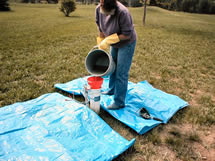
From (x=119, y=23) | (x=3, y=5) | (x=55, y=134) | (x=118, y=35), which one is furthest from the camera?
(x=3, y=5)

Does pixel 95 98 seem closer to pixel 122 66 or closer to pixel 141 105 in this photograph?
pixel 122 66

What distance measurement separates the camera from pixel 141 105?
2.94 metres

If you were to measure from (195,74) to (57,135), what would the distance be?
3.97 metres

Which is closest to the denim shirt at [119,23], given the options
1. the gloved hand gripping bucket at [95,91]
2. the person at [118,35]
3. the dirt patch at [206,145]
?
the person at [118,35]

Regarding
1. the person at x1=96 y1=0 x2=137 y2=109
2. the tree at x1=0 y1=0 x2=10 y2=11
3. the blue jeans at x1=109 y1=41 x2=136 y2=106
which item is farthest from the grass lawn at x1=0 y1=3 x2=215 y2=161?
the tree at x1=0 y1=0 x2=10 y2=11

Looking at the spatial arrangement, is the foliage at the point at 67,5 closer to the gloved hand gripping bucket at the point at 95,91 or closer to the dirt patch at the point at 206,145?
the gloved hand gripping bucket at the point at 95,91

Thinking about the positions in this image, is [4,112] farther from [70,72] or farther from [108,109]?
[70,72]

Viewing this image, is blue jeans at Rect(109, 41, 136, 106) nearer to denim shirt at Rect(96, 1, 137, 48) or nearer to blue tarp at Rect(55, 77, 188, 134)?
denim shirt at Rect(96, 1, 137, 48)

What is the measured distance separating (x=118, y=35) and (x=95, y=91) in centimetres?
86

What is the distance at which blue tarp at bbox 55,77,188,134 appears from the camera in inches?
98.3

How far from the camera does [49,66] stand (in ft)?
14.7

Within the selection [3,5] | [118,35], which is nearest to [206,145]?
[118,35]

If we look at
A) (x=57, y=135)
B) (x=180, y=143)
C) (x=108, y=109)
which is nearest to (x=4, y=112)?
(x=57, y=135)

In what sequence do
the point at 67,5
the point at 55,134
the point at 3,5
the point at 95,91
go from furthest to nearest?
the point at 3,5 < the point at 67,5 < the point at 95,91 < the point at 55,134
